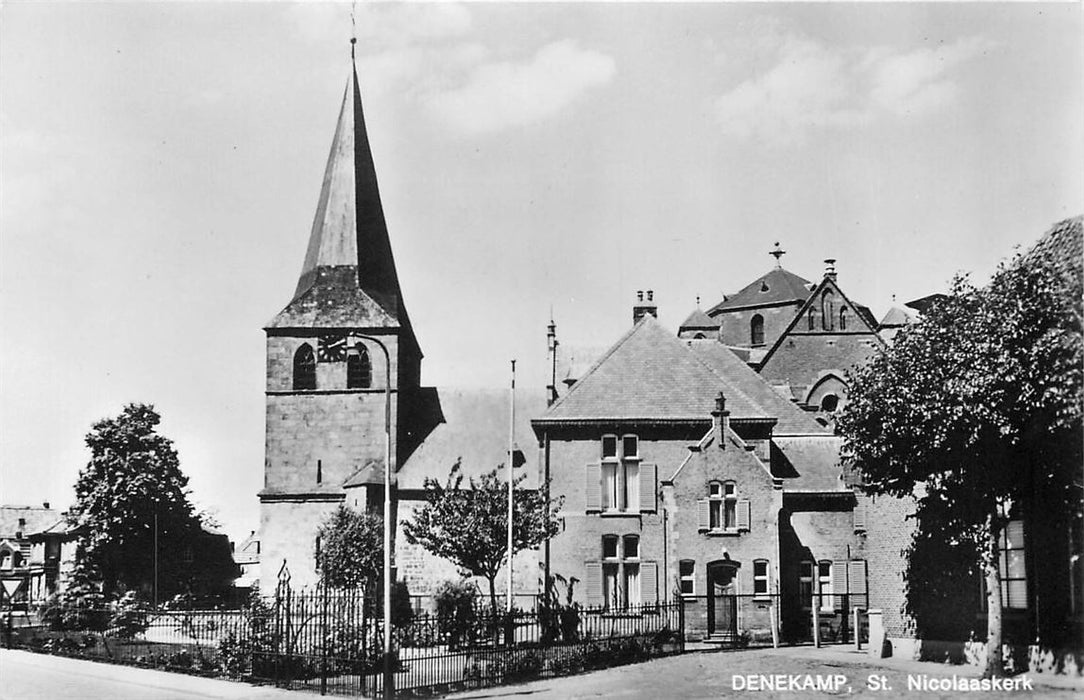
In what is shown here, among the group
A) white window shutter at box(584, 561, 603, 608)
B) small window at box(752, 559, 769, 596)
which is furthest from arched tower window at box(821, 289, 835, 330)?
small window at box(752, 559, 769, 596)

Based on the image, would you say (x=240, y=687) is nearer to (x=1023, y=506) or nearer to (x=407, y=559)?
(x=1023, y=506)

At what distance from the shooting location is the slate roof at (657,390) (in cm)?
3669

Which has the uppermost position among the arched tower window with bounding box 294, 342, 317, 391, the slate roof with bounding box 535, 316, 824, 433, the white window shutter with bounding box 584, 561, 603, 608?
the arched tower window with bounding box 294, 342, 317, 391

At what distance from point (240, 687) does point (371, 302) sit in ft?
84.0

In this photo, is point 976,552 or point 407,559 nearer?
point 976,552

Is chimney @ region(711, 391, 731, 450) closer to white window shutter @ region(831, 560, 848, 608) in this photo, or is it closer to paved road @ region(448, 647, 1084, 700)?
white window shutter @ region(831, 560, 848, 608)

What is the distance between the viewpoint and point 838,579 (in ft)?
112

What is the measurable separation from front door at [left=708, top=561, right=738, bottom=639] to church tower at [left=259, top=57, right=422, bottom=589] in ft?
53.3

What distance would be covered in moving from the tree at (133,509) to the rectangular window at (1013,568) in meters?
39.9

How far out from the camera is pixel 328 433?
45.8 m

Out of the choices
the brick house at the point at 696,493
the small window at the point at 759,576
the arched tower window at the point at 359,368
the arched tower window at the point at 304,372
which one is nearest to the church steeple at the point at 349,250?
the arched tower window at the point at 304,372

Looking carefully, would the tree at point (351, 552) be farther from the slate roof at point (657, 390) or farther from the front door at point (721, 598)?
the front door at point (721, 598)

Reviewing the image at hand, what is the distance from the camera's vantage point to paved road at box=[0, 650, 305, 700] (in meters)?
20.9

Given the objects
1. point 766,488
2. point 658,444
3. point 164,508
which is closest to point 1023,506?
point 766,488
